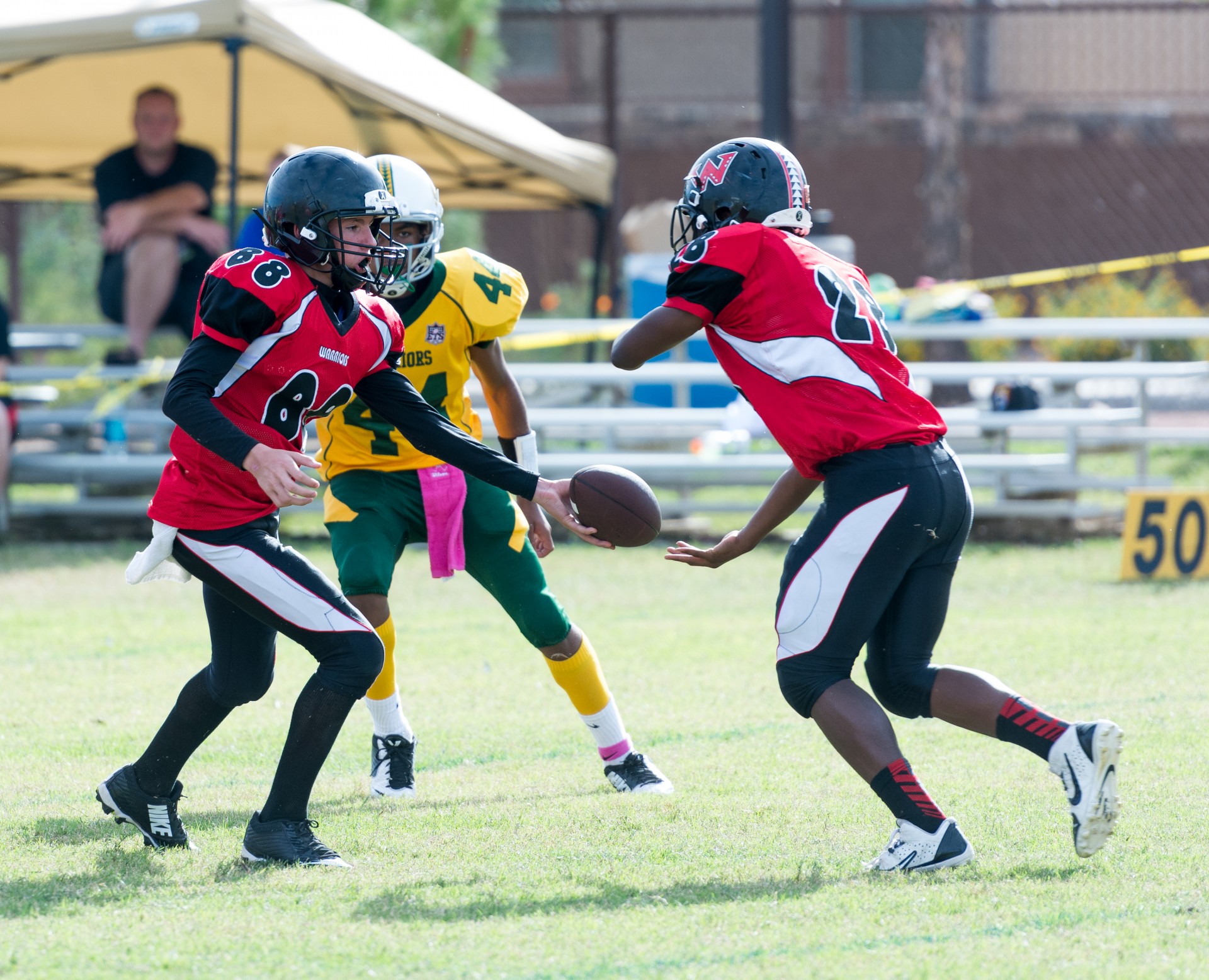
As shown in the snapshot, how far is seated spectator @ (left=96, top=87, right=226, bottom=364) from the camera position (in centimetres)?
1080

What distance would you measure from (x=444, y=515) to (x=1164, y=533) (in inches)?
191

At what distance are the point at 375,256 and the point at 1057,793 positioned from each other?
2.43m

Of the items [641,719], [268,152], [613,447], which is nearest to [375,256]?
[641,719]

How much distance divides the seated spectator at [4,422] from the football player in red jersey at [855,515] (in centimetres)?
713

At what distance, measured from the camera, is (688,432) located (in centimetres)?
1101

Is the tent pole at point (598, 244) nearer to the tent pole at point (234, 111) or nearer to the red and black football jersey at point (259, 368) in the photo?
the tent pole at point (234, 111)

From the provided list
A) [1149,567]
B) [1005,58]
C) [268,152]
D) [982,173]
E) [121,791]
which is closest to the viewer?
[121,791]

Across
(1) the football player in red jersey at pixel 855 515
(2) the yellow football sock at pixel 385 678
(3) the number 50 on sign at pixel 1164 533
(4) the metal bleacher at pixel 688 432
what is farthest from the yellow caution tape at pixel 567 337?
(1) the football player in red jersey at pixel 855 515

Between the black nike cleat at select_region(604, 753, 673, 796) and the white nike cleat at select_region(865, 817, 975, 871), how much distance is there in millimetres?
1041

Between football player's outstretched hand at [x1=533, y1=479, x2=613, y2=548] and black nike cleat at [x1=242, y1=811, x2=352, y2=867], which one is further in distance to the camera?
football player's outstretched hand at [x1=533, y1=479, x2=613, y2=548]

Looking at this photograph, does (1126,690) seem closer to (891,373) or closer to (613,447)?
(891,373)

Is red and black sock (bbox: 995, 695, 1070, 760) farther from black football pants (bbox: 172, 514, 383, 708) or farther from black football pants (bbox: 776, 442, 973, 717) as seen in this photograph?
black football pants (bbox: 172, 514, 383, 708)

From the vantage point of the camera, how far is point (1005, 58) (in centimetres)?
2058

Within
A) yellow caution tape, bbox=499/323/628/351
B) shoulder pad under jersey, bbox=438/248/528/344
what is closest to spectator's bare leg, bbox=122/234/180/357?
yellow caution tape, bbox=499/323/628/351
